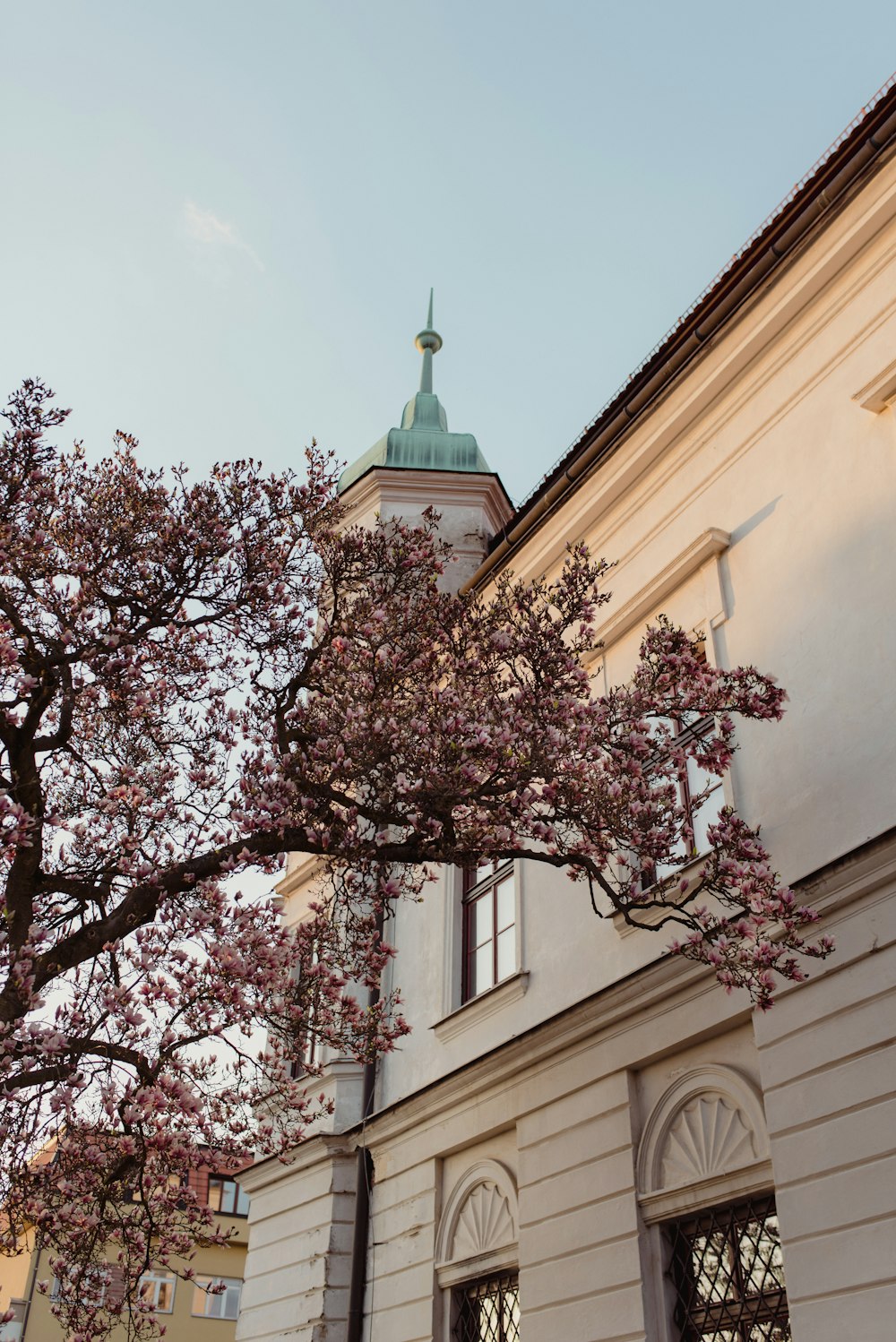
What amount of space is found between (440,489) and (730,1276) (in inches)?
425

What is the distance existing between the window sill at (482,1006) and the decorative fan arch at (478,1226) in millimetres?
1298

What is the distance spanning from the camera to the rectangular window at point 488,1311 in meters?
10.0

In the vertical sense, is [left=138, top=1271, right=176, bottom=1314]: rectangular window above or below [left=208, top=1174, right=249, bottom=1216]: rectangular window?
below

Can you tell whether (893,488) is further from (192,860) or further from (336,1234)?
(336,1234)

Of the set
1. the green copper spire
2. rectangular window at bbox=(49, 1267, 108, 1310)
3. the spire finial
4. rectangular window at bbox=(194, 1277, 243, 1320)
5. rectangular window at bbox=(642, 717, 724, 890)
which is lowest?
rectangular window at bbox=(49, 1267, 108, 1310)

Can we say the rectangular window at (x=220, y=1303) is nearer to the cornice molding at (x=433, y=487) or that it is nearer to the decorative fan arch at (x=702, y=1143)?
the cornice molding at (x=433, y=487)

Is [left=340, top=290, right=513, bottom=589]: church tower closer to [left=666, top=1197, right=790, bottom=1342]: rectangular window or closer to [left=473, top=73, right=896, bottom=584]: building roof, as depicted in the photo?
[left=473, top=73, right=896, bottom=584]: building roof

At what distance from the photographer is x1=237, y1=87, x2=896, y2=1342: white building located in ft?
25.0

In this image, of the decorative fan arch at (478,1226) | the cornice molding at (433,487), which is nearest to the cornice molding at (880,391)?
the decorative fan arch at (478,1226)


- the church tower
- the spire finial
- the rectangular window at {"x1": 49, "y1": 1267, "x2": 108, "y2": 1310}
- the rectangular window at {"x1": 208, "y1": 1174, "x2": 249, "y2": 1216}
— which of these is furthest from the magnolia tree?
the rectangular window at {"x1": 208, "y1": 1174, "x2": 249, "y2": 1216}

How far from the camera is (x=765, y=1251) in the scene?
25.6ft

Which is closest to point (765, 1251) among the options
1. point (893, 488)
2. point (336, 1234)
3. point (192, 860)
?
point (192, 860)

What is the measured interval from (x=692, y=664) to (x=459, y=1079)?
4868 mm

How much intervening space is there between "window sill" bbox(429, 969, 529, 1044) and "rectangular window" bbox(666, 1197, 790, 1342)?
113 inches
